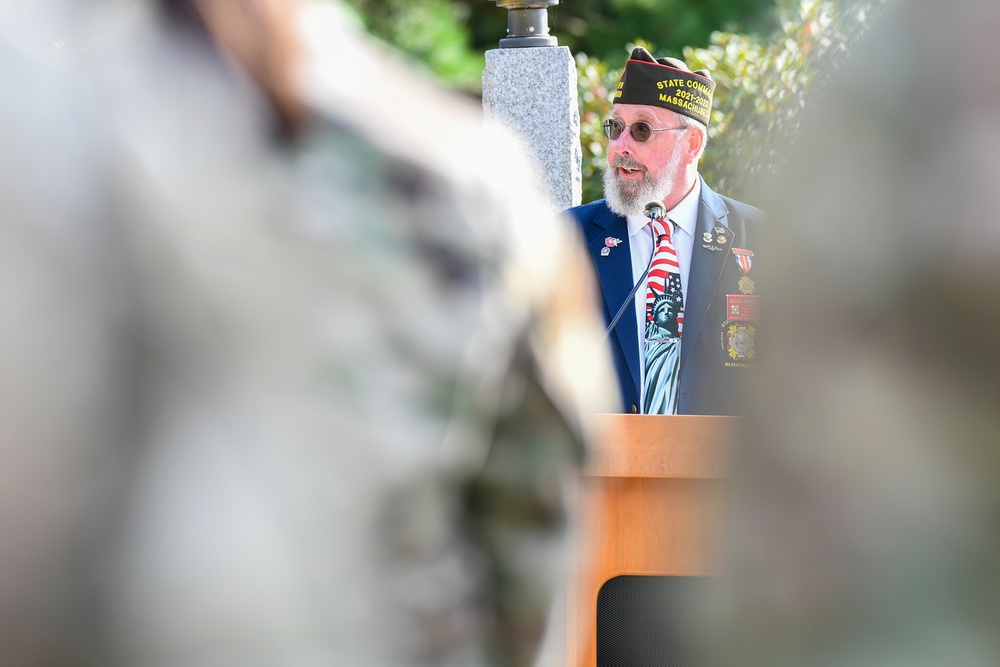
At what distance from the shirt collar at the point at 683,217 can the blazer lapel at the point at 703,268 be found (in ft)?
0.07

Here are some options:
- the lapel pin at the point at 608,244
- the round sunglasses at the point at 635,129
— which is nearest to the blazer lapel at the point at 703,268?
the lapel pin at the point at 608,244

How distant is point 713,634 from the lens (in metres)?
0.66

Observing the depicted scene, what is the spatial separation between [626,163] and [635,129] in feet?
0.48

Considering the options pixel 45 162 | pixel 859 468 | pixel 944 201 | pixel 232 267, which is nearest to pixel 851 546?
pixel 859 468

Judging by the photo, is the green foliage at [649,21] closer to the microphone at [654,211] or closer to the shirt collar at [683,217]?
the shirt collar at [683,217]

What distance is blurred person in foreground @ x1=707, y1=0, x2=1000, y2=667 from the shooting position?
0.60 meters

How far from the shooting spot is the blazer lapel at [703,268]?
3176mm

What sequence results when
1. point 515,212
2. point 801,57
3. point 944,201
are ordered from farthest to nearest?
1. point 801,57
2. point 515,212
3. point 944,201

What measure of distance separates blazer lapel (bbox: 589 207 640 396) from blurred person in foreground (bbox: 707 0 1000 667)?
251 cm

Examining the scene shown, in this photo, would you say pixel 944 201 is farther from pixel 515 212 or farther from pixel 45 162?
pixel 45 162


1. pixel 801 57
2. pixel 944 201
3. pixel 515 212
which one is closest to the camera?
pixel 944 201

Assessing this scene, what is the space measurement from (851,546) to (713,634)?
0.31ft

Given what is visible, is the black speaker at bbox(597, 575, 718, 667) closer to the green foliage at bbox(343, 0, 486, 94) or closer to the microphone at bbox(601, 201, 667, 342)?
the microphone at bbox(601, 201, 667, 342)

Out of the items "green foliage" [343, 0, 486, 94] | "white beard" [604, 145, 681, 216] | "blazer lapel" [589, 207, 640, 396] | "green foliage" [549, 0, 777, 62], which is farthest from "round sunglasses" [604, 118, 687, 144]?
"green foliage" [549, 0, 777, 62]
